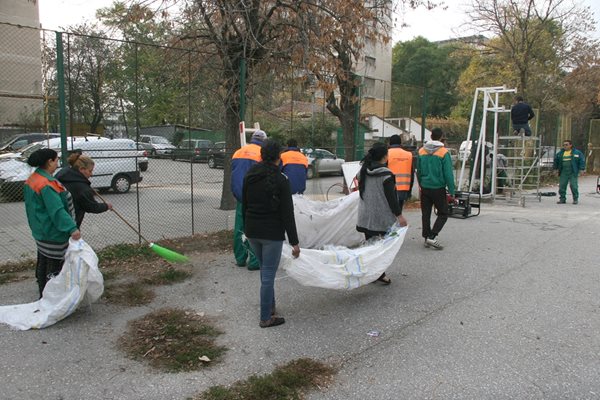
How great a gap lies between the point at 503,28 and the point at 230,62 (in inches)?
552

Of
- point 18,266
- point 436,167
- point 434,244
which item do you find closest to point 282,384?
point 18,266

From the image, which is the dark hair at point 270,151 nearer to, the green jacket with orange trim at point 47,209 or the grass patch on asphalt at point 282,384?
the grass patch on asphalt at point 282,384

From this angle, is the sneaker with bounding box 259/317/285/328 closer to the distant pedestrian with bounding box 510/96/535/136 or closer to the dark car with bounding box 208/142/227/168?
the dark car with bounding box 208/142/227/168

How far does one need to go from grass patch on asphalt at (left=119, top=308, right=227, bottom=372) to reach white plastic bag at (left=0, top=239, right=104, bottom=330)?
0.56 meters

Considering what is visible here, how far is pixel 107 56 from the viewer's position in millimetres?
6926

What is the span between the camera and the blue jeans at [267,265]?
410 centimetres

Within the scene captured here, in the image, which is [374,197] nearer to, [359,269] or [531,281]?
[359,269]

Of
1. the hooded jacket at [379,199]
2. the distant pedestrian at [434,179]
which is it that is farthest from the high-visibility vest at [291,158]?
the distant pedestrian at [434,179]

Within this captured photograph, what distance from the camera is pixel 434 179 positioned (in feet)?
22.8

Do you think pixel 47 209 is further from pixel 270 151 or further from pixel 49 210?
pixel 270 151

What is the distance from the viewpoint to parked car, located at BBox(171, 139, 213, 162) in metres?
7.40

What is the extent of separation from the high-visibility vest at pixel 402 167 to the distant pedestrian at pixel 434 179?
199mm

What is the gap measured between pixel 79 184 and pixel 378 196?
336cm

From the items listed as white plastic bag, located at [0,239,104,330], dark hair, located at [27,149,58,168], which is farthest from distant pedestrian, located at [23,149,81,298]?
white plastic bag, located at [0,239,104,330]
